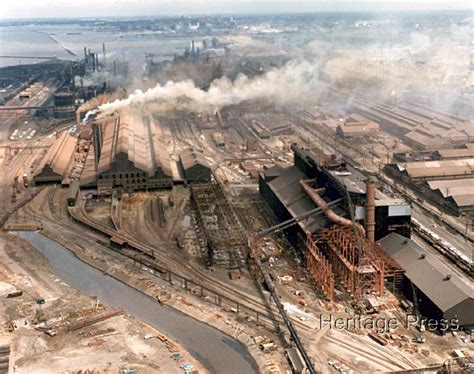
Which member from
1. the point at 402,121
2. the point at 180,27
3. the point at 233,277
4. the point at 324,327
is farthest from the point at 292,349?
the point at 180,27

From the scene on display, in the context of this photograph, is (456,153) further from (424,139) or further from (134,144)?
(134,144)

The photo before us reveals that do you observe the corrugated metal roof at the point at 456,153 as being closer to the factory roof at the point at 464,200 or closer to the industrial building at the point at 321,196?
the factory roof at the point at 464,200

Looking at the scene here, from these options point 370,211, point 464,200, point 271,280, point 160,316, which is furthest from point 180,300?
point 464,200

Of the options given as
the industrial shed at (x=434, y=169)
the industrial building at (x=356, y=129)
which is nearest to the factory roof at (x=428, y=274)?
the industrial shed at (x=434, y=169)

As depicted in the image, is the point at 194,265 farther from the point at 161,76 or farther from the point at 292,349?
the point at 161,76

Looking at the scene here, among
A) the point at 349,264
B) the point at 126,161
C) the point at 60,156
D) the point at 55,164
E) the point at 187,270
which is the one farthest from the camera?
the point at 60,156

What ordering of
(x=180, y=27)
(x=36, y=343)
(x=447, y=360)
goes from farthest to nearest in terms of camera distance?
(x=180, y=27)
(x=36, y=343)
(x=447, y=360)

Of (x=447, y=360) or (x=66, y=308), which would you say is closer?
(x=447, y=360)
